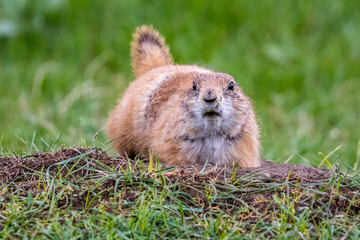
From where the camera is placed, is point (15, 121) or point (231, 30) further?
point (231, 30)

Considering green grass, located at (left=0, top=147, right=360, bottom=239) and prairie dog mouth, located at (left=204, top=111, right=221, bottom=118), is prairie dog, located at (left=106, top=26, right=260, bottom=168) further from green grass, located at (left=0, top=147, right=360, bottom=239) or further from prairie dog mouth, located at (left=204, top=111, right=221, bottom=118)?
green grass, located at (left=0, top=147, right=360, bottom=239)

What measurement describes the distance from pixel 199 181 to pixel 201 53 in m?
5.75

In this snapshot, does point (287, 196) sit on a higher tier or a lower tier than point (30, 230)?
higher

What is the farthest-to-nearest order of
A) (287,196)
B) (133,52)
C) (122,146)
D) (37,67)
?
(37,67), (133,52), (122,146), (287,196)

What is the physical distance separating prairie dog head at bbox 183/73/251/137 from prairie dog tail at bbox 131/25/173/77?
1.57 metres

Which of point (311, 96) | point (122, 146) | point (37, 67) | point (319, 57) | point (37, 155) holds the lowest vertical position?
point (37, 155)

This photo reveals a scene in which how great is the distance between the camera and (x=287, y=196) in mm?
3895

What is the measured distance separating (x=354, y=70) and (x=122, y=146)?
4.63 m

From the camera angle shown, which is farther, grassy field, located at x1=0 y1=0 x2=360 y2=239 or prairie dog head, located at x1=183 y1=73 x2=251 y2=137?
grassy field, located at x1=0 y1=0 x2=360 y2=239

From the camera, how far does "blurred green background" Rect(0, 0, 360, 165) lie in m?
8.74

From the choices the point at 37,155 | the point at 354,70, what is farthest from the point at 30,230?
the point at 354,70

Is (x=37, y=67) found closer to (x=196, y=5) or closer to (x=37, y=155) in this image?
(x=196, y=5)

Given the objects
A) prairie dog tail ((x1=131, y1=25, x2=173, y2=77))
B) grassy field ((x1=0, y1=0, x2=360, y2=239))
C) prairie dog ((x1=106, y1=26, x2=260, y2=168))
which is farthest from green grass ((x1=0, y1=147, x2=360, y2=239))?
grassy field ((x1=0, y1=0, x2=360, y2=239))

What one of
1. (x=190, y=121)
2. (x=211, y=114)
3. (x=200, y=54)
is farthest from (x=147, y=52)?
(x=200, y=54)
